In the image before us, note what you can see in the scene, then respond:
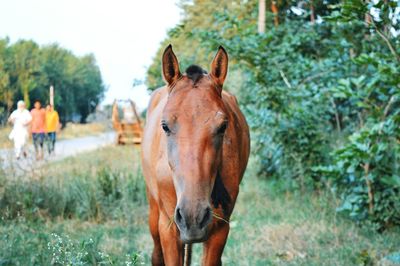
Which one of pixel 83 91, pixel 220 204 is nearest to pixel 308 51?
pixel 220 204

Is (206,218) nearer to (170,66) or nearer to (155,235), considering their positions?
(170,66)

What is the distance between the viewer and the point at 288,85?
22.7 ft

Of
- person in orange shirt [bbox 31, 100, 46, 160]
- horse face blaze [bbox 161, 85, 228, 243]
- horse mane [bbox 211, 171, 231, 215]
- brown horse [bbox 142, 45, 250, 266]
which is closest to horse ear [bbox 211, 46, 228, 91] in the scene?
brown horse [bbox 142, 45, 250, 266]

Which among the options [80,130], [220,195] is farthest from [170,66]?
[80,130]

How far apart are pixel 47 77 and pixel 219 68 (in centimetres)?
1452

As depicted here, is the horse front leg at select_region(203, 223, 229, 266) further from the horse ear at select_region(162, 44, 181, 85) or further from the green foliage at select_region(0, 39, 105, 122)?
the green foliage at select_region(0, 39, 105, 122)

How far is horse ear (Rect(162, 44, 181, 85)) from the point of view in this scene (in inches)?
121

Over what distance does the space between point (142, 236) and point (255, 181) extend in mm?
3924

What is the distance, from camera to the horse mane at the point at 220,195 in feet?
9.86

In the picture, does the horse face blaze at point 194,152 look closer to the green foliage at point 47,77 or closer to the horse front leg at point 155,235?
the horse front leg at point 155,235

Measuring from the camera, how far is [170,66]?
123 inches

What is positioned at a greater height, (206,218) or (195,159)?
(195,159)

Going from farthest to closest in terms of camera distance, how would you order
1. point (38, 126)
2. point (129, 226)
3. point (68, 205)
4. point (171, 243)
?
point (38, 126) → point (68, 205) → point (129, 226) → point (171, 243)

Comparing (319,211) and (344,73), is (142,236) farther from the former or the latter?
(344,73)
